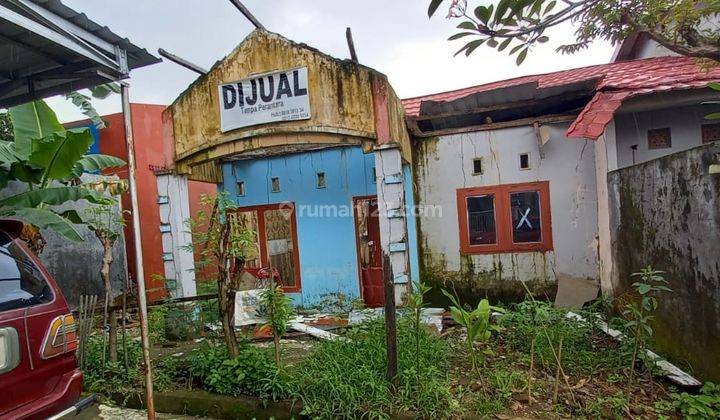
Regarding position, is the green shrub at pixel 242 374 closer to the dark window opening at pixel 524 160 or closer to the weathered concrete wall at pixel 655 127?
the dark window opening at pixel 524 160

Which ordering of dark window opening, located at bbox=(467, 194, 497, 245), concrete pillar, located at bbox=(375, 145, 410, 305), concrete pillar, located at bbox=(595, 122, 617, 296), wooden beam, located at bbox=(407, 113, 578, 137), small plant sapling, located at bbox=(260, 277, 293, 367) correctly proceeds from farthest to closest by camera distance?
dark window opening, located at bbox=(467, 194, 497, 245) → wooden beam, located at bbox=(407, 113, 578, 137) → concrete pillar, located at bbox=(595, 122, 617, 296) → concrete pillar, located at bbox=(375, 145, 410, 305) → small plant sapling, located at bbox=(260, 277, 293, 367)

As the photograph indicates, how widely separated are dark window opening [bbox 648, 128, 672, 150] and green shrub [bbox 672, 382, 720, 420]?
11.8 ft

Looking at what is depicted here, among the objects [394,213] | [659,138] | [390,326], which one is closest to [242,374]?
[390,326]

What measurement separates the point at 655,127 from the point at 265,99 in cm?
552

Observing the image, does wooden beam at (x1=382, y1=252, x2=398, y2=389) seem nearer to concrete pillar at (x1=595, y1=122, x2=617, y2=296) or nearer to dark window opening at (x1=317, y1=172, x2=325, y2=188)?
concrete pillar at (x1=595, y1=122, x2=617, y2=296)

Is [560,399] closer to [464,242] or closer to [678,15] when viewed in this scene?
[678,15]

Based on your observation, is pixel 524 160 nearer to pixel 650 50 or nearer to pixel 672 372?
pixel 672 372

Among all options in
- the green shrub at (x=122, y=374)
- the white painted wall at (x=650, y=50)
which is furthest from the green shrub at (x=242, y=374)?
the white painted wall at (x=650, y=50)

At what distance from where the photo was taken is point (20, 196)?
4.24 metres

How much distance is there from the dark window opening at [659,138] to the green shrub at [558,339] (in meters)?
2.74

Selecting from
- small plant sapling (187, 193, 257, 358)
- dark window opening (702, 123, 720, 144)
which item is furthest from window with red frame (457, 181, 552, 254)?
small plant sapling (187, 193, 257, 358)

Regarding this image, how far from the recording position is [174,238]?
6059 millimetres

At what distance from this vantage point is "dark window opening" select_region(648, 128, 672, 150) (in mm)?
5655

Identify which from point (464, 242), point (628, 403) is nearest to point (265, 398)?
point (628, 403)
